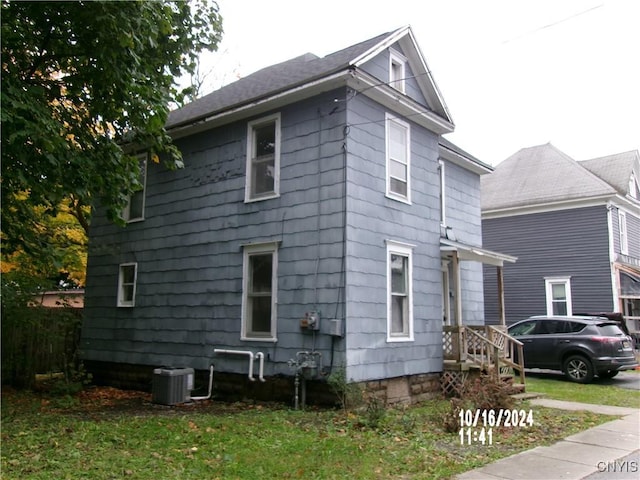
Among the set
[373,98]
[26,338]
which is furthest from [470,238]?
[26,338]

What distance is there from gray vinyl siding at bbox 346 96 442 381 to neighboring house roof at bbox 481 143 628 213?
11804mm

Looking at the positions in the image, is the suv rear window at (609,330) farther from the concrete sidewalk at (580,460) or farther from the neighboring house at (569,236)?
the neighboring house at (569,236)

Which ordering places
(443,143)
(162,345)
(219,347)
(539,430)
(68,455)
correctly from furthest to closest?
(443,143)
(162,345)
(219,347)
(539,430)
(68,455)

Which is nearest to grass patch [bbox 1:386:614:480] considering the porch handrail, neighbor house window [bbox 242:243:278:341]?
neighbor house window [bbox 242:243:278:341]

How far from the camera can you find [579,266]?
69.0 ft

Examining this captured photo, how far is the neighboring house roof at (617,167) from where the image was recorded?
2273 centimetres

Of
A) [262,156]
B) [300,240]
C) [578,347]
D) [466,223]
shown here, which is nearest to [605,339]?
[578,347]

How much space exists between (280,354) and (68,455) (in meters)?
4.53

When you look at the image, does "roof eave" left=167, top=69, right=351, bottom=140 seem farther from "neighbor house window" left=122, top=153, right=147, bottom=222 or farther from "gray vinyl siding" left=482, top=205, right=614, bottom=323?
"gray vinyl siding" left=482, top=205, right=614, bottom=323

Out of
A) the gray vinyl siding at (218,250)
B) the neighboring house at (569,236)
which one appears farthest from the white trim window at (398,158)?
the neighboring house at (569,236)

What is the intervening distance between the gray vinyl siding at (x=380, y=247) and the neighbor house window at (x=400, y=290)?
0.52 feet

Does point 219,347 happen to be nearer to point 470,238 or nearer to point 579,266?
point 470,238

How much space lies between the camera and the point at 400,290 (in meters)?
11.0

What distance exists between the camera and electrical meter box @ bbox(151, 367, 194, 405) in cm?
1053
